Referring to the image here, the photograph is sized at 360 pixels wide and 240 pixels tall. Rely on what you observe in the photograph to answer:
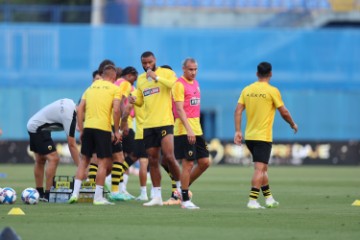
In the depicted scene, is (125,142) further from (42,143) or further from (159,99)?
(159,99)

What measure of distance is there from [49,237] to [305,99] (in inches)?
1356

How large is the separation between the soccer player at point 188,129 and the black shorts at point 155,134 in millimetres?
274

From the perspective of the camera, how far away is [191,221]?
13227 millimetres

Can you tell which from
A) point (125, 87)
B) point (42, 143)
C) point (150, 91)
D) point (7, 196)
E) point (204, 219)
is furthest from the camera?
point (125, 87)

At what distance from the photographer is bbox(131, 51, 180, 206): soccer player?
52.4ft

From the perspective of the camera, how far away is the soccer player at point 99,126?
53.8ft

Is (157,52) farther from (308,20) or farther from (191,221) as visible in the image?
(191,221)

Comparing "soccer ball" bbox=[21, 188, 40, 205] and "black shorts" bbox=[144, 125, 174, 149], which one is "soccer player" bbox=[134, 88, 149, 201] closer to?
"black shorts" bbox=[144, 125, 174, 149]

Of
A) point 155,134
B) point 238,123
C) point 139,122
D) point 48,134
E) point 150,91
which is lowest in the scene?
point 48,134

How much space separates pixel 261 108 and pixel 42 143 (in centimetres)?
403

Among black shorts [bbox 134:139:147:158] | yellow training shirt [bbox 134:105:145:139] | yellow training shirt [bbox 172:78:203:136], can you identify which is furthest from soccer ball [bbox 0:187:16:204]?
black shorts [bbox 134:139:147:158]

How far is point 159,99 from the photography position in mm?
16125

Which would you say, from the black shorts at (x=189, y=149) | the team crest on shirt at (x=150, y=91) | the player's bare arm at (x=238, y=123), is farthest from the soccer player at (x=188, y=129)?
the player's bare arm at (x=238, y=123)

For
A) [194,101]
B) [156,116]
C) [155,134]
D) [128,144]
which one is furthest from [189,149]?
[128,144]
